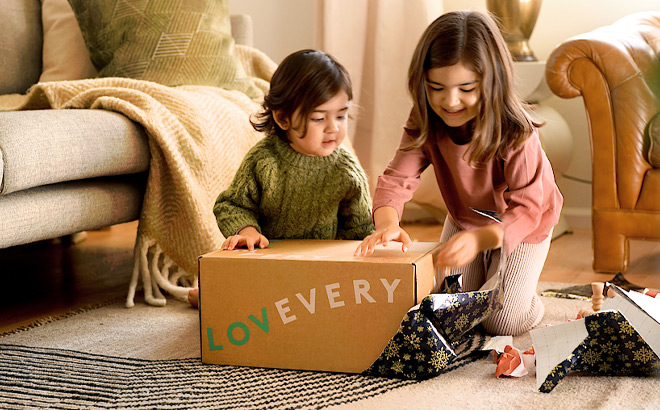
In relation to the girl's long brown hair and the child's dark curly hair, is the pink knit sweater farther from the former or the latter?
the child's dark curly hair

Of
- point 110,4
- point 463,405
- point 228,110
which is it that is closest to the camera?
point 463,405

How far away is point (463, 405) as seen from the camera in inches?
36.6

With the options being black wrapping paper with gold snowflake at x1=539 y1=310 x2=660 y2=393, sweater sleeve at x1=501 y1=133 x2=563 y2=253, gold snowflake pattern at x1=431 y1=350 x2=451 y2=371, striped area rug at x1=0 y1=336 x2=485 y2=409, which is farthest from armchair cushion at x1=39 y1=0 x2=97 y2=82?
black wrapping paper with gold snowflake at x1=539 y1=310 x2=660 y2=393

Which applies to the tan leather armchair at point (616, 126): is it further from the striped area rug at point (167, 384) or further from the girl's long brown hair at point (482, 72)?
the striped area rug at point (167, 384)

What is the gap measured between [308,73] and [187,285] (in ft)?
1.94

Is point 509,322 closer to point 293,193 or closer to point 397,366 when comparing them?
→ point 397,366

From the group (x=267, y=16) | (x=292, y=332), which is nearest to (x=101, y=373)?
(x=292, y=332)

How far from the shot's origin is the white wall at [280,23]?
9.90 feet

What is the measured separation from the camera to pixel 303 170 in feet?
4.34

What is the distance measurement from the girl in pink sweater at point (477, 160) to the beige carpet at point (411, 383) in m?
0.14

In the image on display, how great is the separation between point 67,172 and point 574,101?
1849mm

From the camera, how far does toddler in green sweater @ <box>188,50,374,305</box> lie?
1269 mm

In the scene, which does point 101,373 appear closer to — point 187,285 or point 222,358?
point 222,358

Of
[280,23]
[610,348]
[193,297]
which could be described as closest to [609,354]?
[610,348]
